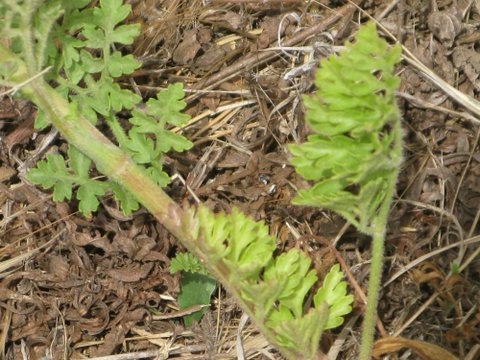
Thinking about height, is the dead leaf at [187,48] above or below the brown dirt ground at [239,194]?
above

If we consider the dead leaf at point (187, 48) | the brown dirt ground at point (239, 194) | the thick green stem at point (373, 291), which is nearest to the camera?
the thick green stem at point (373, 291)

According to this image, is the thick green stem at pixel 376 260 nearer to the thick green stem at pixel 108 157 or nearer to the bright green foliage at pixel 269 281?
the bright green foliage at pixel 269 281

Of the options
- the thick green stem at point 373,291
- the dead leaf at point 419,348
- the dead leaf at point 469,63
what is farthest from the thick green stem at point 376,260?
the dead leaf at point 469,63

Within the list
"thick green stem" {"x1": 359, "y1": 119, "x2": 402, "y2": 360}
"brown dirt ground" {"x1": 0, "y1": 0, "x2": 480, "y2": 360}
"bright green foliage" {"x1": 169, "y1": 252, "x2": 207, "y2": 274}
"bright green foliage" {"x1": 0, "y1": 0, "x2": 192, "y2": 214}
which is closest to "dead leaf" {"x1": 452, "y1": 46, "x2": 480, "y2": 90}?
"brown dirt ground" {"x1": 0, "y1": 0, "x2": 480, "y2": 360}

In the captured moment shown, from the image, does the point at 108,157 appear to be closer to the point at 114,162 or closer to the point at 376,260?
the point at 114,162

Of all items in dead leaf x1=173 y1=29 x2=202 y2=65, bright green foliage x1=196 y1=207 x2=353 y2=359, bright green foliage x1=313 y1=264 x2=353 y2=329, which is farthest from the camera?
dead leaf x1=173 y1=29 x2=202 y2=65

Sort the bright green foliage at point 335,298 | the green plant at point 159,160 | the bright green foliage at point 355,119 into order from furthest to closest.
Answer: the bright green foliage at point 335,298
the green plant at point 159,160
the bright green foliage at point 355,119

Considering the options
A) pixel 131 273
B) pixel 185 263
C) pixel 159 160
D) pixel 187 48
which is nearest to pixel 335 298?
pixel 185 263

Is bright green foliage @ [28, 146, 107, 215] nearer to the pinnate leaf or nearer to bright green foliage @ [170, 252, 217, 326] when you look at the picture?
the pinnate leaf
